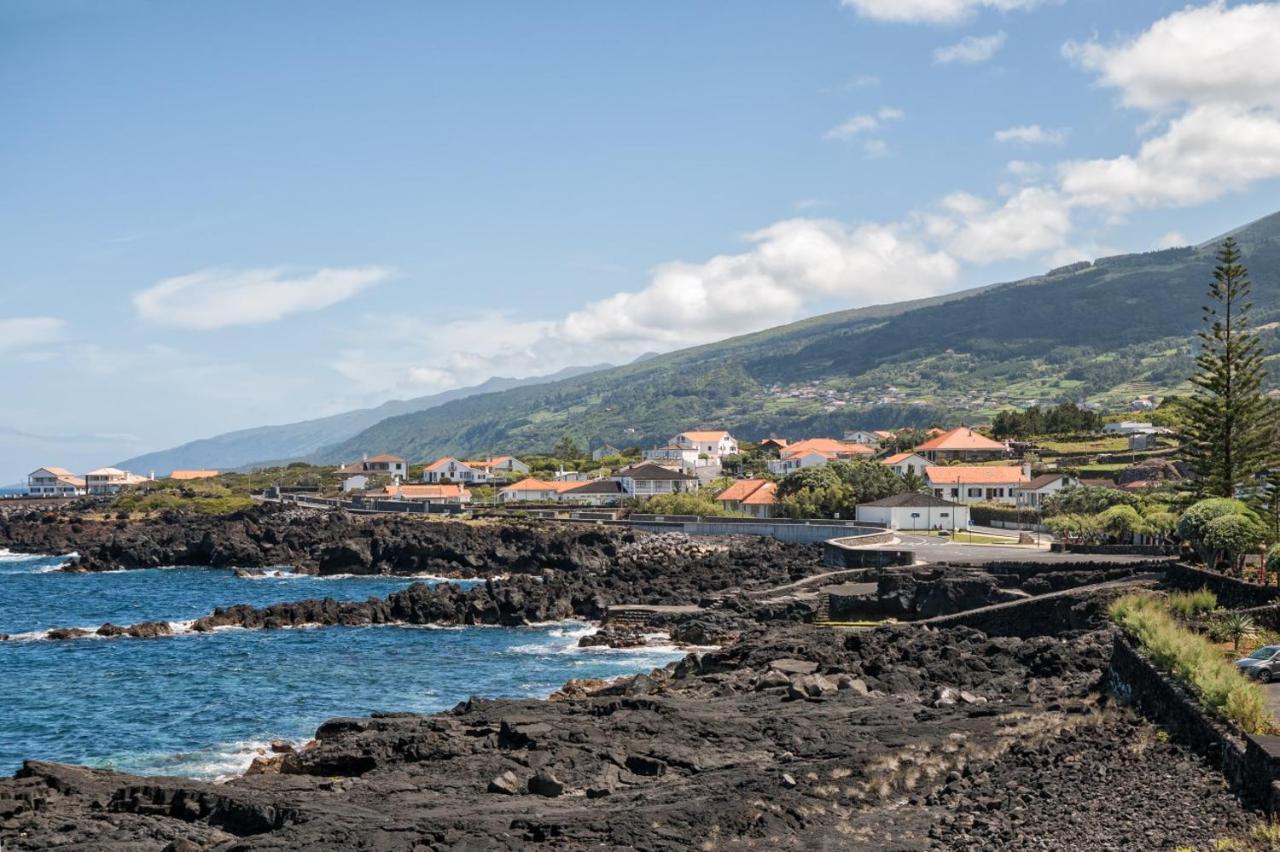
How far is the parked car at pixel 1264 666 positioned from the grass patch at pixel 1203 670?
0.53 meters

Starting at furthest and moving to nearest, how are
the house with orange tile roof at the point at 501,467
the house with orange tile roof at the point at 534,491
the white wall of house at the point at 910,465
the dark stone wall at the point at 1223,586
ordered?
1. the house with orange tile roof at the point at 501,467
2. the house with orange tile roof at the point at 534,491
3. the white wall of house at the point at 910,465
4. the dark stone wall at the point at 1223,586

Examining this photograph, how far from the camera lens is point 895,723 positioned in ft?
81.7

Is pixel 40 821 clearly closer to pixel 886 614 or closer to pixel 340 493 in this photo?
pixel 886 614

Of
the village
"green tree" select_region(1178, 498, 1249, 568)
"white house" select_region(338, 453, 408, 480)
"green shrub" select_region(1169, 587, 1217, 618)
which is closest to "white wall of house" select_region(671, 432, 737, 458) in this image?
the village

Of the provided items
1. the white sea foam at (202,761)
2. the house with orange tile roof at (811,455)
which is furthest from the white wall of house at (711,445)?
the white sea foam at (202,761)

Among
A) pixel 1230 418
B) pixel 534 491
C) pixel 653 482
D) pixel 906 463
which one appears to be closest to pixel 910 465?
pixel 906 463

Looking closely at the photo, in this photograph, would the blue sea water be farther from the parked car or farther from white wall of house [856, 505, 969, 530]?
white wall of house [856, 505, 969, 530]

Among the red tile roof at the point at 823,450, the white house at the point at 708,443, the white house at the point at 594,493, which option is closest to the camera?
the white house at the point at 594,493

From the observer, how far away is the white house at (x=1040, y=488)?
81062 millimetres

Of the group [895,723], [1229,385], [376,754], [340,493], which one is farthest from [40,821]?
[340,493]

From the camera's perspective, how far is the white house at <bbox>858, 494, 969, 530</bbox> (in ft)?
240

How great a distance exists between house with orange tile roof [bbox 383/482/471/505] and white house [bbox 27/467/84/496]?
7245cm

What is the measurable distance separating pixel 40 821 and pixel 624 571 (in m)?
46.6

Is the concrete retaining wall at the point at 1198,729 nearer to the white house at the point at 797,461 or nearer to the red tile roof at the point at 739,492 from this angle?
the red tile roof at the point at 739,492
